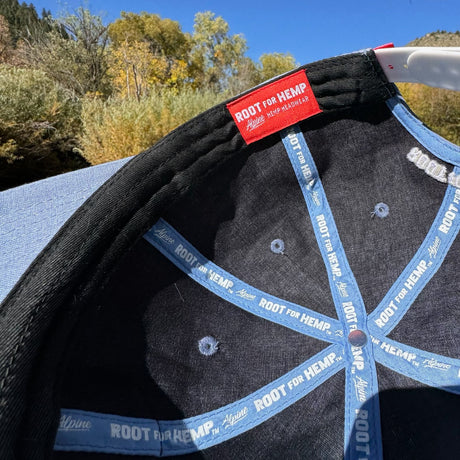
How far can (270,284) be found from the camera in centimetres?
132

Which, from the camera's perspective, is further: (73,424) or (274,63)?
(274,63)

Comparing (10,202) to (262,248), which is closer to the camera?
(262,248)

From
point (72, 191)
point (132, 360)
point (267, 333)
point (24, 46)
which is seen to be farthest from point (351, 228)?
point (24, 46)

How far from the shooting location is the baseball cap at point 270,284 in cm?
100

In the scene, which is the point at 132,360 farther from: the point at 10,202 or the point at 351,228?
the point at 10,202

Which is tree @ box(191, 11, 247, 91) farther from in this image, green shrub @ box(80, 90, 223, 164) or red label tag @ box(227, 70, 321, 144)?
red label tag @ box(227, 70, 321, 144)

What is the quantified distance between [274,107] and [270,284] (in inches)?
25.0

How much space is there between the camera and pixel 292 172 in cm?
130

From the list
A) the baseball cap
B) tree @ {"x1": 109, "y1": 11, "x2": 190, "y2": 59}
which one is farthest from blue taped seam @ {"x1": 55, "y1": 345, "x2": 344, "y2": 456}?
tree @ {"x1": 109, "y1": 11, "x2": 190, "y2": 59}

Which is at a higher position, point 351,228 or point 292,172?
point 292,172

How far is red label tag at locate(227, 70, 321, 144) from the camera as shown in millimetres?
1165

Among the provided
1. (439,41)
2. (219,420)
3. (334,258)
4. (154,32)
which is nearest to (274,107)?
(334,258)

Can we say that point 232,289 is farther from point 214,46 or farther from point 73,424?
point 214,46

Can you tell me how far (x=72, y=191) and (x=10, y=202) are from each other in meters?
0.31
